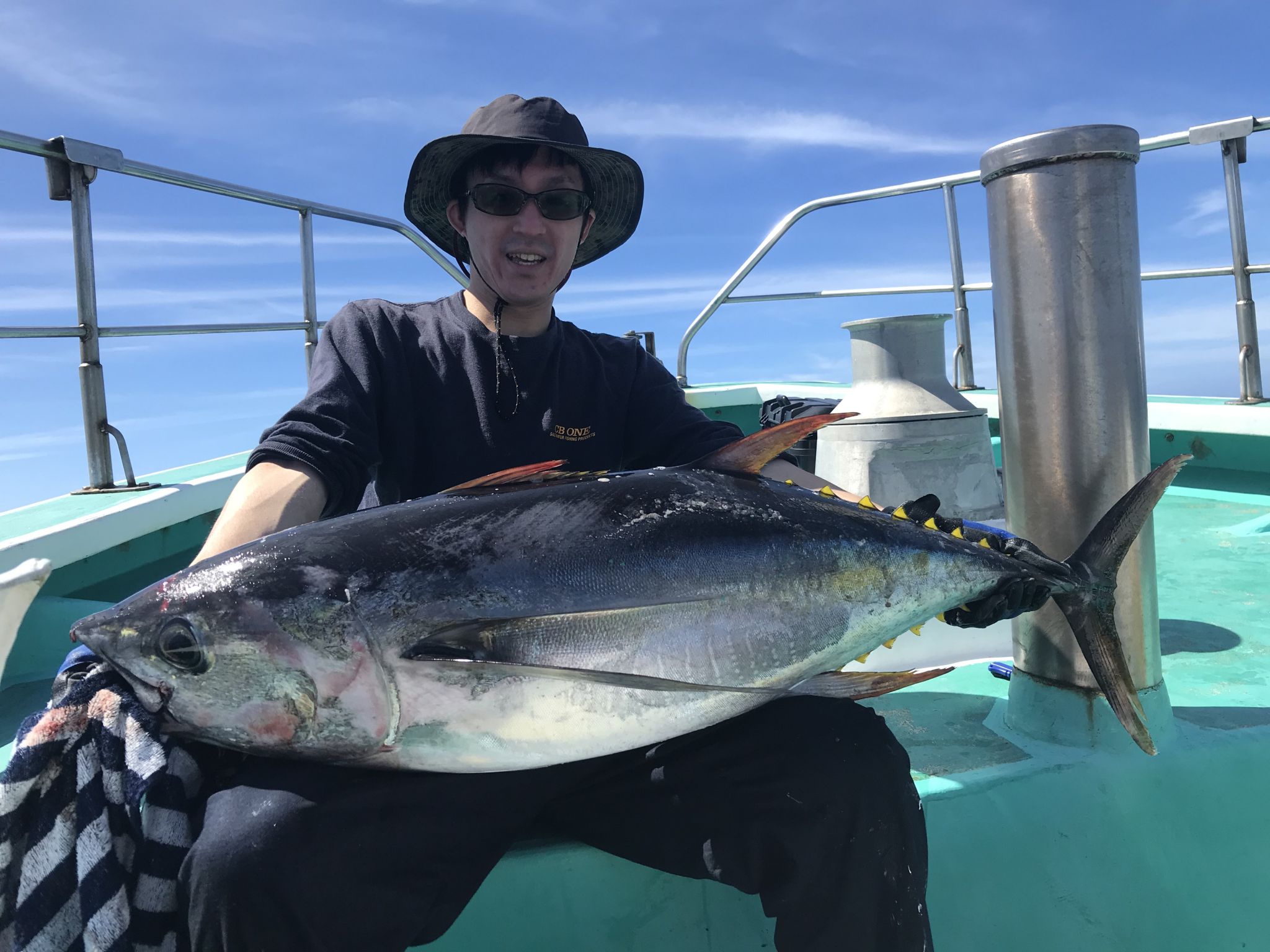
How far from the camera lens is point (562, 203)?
6.73 feet

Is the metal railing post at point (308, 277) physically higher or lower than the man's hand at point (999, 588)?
higher

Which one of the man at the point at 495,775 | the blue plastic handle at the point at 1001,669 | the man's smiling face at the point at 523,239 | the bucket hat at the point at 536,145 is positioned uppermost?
the bucket hat at the point at 536,145

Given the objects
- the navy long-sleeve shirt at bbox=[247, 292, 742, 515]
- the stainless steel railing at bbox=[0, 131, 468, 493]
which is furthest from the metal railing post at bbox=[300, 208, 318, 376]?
the navy long-sleeve shirt at bbox=[247, 292, 742, 515]

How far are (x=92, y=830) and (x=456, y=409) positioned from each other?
111 centimetres

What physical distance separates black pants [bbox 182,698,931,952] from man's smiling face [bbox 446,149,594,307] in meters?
1.21

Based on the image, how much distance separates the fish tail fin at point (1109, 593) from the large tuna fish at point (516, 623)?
0.38 meters

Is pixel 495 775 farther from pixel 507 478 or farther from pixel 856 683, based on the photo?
pixel 856 683

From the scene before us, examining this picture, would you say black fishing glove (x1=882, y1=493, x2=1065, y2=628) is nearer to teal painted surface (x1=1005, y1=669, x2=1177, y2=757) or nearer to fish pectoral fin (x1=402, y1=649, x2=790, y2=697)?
teal painted surface (x1=1005, y1=669, x2=1177, y2=757)

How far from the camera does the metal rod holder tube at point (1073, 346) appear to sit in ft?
5.05

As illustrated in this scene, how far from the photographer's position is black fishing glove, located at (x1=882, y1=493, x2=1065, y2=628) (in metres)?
1.50

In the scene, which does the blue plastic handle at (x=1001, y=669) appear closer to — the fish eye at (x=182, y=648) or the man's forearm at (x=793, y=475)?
the man's forearm at (x=793, y=475)

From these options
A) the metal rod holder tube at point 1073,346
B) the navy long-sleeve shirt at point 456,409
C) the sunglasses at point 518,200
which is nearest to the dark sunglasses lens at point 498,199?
the sunglasses at point 518,200

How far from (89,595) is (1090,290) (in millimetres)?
3255

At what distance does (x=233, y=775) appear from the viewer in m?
1.23
